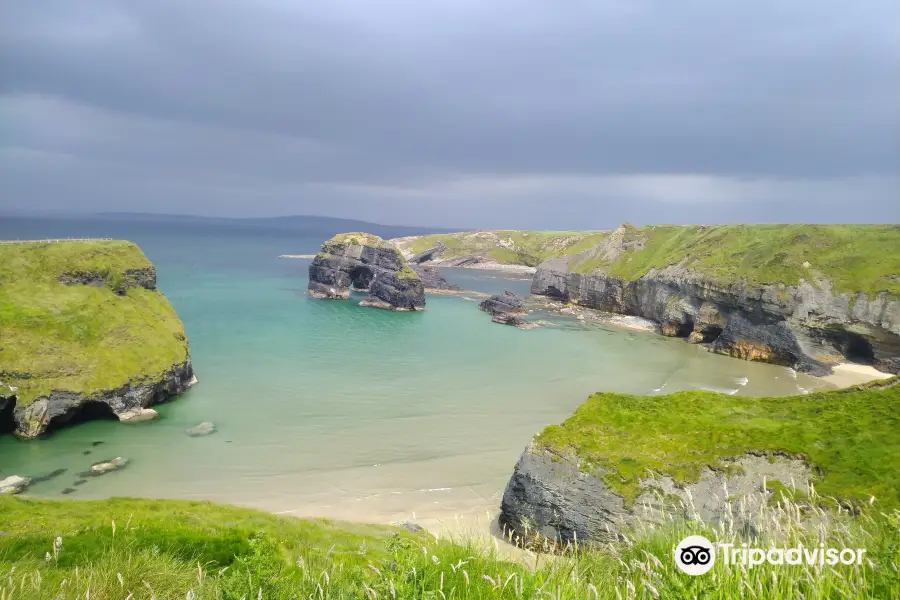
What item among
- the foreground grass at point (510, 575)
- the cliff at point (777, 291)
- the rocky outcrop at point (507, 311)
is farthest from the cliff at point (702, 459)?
the rocky outcrop at point (507, 311)

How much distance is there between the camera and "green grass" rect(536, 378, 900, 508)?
17.0 meters

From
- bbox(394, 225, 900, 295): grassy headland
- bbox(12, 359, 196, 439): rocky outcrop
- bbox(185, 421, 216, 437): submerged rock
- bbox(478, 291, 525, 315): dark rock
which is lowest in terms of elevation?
bbox(185, 421, 216, 437): submerged rock

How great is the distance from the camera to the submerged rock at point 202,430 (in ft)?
119

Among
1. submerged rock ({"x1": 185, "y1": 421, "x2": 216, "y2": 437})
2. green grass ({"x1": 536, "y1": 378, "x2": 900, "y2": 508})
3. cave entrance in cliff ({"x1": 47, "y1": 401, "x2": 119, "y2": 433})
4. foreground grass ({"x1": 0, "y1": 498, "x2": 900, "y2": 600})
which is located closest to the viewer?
foreground grass ({"x1": 0, "y1": 498, "x2": 900, "y2": 600})

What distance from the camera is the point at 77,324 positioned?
134 feet

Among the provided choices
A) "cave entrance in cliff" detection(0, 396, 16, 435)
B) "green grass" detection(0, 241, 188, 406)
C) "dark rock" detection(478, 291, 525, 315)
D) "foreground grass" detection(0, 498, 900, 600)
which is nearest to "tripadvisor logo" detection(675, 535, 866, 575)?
"foreground grass" detection(0, 498, 900, 600)

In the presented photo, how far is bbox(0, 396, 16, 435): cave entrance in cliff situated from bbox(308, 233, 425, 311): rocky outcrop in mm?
69191

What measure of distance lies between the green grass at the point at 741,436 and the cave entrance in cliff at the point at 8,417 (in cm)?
3696

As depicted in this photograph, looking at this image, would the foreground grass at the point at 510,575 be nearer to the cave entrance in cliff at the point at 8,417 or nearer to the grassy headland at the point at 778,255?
the cave entrance in cliff at the point at 8,417

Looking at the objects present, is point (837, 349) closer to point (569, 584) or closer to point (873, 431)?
point (873, 431)

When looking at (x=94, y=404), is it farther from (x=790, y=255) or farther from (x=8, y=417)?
(x=790, y=255)

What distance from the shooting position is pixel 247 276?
136875 mm

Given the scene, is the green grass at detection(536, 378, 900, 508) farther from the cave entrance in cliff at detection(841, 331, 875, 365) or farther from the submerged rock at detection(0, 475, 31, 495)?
the cave entrance in cliff at detection(841, 331, 875, 365)

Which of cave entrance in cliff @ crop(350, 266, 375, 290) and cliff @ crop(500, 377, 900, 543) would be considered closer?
cliff @ crop(500, 377, 900, 543)
